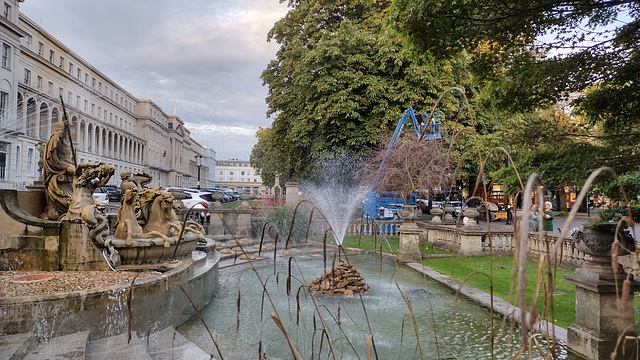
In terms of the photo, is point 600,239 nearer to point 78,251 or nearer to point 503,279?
point 503,279

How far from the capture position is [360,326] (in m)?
5.72

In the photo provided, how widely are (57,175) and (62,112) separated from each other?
70.9ft

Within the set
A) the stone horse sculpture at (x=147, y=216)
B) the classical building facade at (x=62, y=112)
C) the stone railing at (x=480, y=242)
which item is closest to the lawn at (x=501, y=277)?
the stone railing at (x=480, y=242)

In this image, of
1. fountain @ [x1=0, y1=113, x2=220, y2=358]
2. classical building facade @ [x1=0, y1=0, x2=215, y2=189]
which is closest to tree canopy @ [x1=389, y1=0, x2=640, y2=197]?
fountain @ [x1=0, y1=113, x2=220, y2=358]

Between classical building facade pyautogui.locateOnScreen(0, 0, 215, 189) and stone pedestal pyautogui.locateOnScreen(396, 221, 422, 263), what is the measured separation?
350 inches

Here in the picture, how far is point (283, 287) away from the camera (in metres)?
8.83

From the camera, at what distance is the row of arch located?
38156mm

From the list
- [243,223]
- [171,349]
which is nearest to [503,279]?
[171,349]

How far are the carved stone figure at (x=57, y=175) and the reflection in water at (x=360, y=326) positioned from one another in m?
2.82

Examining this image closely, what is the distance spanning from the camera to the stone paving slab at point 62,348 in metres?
3.82

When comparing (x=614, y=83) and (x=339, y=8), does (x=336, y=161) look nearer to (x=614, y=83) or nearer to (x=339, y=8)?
(x=339, y=8)

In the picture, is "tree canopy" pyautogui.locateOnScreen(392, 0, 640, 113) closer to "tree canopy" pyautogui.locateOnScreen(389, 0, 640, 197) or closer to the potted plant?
"tree canopy" pyautogui.locateOnScreen(389, 0, 640, 197)

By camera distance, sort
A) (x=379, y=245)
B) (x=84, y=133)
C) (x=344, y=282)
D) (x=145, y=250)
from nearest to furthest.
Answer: (x=145, y=250)
(x=344, y=282)
(x=379, y=245)
(x=84, y=133)

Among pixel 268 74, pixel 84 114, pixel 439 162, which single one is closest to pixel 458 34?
pixel 439 162
